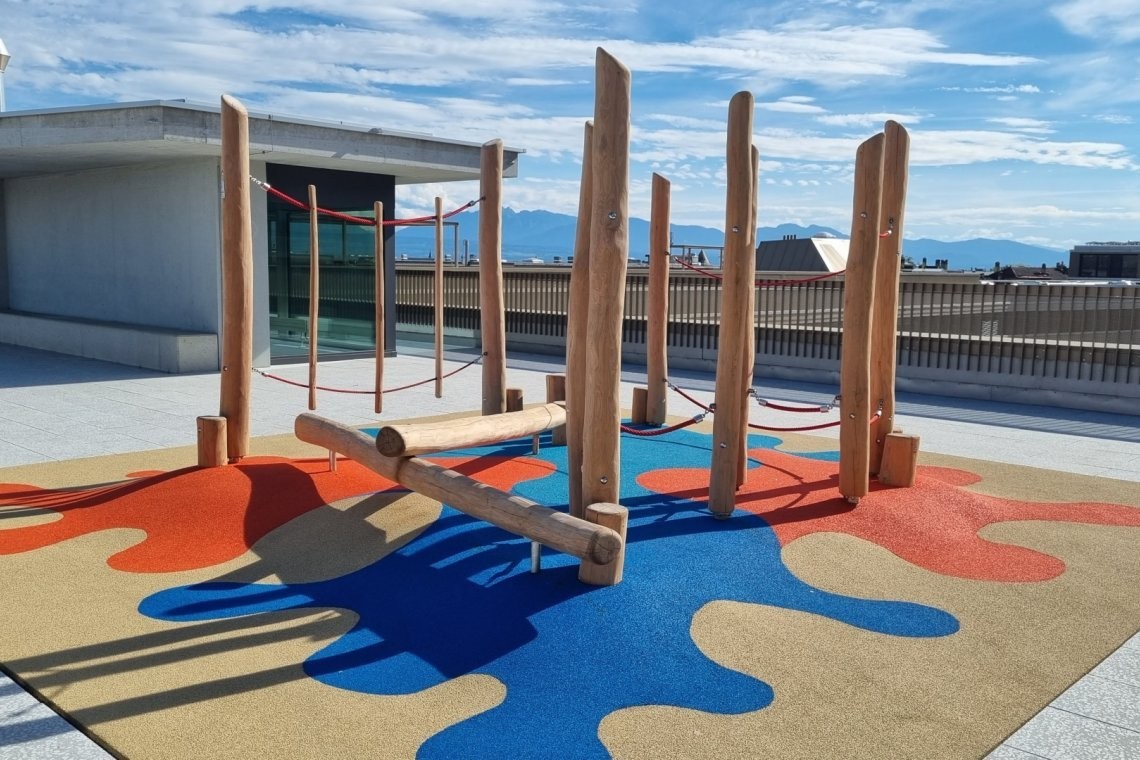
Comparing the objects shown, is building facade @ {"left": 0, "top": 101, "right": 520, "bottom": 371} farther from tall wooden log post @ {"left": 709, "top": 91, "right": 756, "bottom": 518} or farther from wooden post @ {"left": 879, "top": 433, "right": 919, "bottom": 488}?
wooden post @ {"left": 879, "top": 433, "right": 919, "bottom": 488}

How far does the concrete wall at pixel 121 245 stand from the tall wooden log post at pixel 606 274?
10233mm

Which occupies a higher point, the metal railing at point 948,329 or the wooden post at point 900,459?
the metal railing at point 948,329

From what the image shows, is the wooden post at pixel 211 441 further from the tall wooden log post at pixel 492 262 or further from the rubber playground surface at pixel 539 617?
the tall wooden log post at pixel 492 262

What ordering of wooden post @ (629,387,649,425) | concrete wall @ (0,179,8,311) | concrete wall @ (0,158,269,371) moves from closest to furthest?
wooden post @ (629,387,649,425), concrete wall @ (0,158,269,371), concrete wall @ (0,179,8,311)

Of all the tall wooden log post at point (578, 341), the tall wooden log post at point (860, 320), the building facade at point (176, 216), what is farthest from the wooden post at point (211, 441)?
the building facade at point (176, 216)

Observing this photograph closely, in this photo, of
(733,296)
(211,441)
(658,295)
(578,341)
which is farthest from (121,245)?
(733,296)

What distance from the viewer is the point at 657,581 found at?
17.9 ft

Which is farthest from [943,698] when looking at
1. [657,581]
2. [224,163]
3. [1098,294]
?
[1098,294]

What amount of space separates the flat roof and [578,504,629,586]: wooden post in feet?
30.3

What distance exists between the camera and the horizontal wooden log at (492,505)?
4938 millimetres

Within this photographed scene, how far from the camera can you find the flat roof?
12266 mm

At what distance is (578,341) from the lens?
6488mm

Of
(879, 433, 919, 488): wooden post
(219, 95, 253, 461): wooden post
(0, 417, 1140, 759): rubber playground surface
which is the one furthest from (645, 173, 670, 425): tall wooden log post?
(219, 95, 253, 461): wooden post

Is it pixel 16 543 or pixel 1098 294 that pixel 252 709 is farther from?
pixel 1098 294
